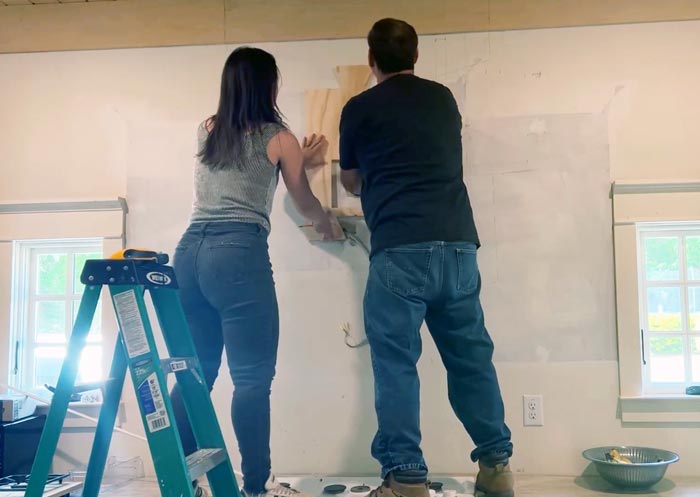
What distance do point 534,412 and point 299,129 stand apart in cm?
140

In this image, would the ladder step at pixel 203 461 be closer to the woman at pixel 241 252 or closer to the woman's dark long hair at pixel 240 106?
the woman at pixel 241 252

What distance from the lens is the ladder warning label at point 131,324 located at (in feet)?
4.73

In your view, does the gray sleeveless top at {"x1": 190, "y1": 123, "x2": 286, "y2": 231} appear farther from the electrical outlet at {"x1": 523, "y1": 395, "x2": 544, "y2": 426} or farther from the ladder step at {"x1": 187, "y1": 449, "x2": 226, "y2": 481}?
the electrical outlet at {"x1": 523, "y1": 395, "x2": 544, "y2": 426}

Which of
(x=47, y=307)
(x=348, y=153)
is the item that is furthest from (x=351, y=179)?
(x=47, y=307)

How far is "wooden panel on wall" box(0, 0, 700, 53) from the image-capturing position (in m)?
2.46

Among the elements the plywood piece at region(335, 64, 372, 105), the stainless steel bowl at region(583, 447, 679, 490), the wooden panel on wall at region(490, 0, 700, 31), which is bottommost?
the stainless steel bowl at region(583, 447, 679, 490)

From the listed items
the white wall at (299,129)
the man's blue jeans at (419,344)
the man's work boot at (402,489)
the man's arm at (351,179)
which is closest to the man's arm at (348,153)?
the man's arm at (351,179)

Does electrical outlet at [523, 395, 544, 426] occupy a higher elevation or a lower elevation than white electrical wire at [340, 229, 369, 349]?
lower

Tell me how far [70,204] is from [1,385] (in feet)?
2.51

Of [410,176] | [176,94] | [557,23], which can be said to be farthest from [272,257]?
[557,23]

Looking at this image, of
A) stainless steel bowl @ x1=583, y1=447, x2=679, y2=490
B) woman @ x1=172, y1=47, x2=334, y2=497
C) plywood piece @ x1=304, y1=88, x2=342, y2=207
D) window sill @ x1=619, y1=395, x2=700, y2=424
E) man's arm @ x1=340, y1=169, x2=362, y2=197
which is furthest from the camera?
plywood piece @ x1=304, y1=88, x2=342, y2=207

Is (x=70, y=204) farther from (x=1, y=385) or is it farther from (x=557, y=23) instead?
(x=557, y=23)

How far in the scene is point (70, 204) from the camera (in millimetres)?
2539

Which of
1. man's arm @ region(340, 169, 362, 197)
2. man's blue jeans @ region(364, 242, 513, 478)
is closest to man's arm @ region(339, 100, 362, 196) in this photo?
man's arm @ region(340, 169, 362, 197)
